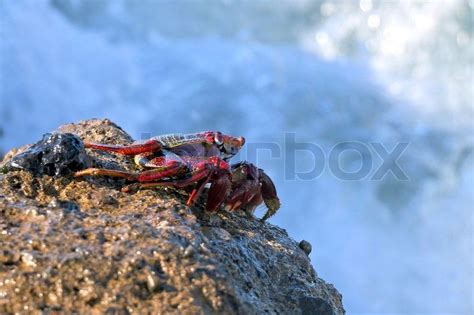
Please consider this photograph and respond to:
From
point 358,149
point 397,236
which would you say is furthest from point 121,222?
point 358,149

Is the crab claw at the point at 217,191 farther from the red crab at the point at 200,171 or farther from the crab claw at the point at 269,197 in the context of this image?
the crab claw at the point at 269,197

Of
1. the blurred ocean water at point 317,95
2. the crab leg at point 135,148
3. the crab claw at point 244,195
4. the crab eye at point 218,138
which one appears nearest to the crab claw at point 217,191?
the crab claw at point 244,195

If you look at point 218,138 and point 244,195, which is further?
point 218,138

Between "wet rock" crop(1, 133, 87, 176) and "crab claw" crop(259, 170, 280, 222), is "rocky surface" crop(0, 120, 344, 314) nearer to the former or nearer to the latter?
"wet rock" crop(1, 133, 87, 176)

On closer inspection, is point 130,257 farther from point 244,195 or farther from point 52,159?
point 244,195

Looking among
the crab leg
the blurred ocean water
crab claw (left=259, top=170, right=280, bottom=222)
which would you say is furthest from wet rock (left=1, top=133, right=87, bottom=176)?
the blurred ocean water

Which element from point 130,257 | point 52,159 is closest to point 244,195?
point 52,159
